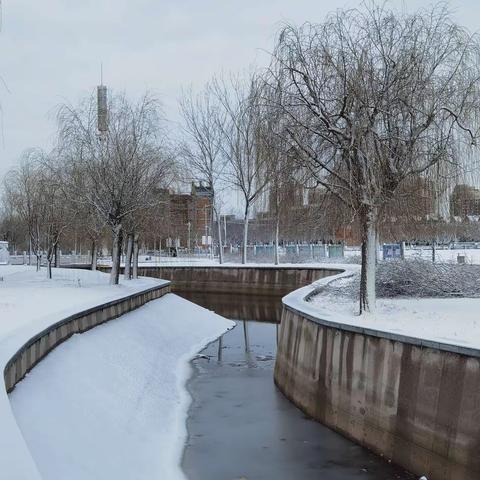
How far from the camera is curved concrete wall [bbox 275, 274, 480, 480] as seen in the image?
7586 mm

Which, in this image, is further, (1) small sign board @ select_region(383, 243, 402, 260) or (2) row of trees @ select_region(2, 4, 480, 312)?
(1) small sign board @ select_region(383, 243, 402, 260)

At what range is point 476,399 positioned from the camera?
744 centimetres

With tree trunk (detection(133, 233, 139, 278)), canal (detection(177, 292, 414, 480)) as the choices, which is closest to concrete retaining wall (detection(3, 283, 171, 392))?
canal (detection(177, 292, 414, 480))

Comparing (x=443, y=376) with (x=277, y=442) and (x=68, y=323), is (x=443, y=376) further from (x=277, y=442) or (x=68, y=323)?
(x=68, y=323)

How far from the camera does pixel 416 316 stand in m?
11.9

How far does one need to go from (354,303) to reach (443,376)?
697cm

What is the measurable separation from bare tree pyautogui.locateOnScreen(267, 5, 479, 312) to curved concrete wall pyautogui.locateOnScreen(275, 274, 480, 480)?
213 centimetres

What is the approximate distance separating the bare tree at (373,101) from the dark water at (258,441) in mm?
2988

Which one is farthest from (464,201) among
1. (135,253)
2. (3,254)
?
(3,254)

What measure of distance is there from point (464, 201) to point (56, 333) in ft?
36.1

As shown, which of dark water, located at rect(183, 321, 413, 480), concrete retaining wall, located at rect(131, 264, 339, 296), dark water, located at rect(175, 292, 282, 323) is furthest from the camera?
concrete retaining wall, located at rect(131, 264, 339, 296)

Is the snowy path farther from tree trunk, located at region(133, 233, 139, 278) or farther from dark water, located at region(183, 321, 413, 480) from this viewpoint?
tree trunk, located at region(133, 233, 139, 278)

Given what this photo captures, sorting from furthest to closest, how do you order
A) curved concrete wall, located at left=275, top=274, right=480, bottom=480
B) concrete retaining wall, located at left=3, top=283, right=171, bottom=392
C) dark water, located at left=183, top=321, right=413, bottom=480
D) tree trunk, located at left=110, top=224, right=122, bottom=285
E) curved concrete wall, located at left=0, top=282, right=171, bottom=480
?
tree trunk, located at left=110, top=224, right=122, bottom=285 → dark water, located at left=183, top=321, right=413, bottom=480 → concrete retaining wall, located at left=3, top=283, right=171, bottom=392 → curved concrete wall, located at left=275, top=274, right=480, bottom=480 → curved concrete wall, located at left=0, top=282, right=171, bottom=480

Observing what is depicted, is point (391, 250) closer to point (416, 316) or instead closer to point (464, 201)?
point (464, 201)
